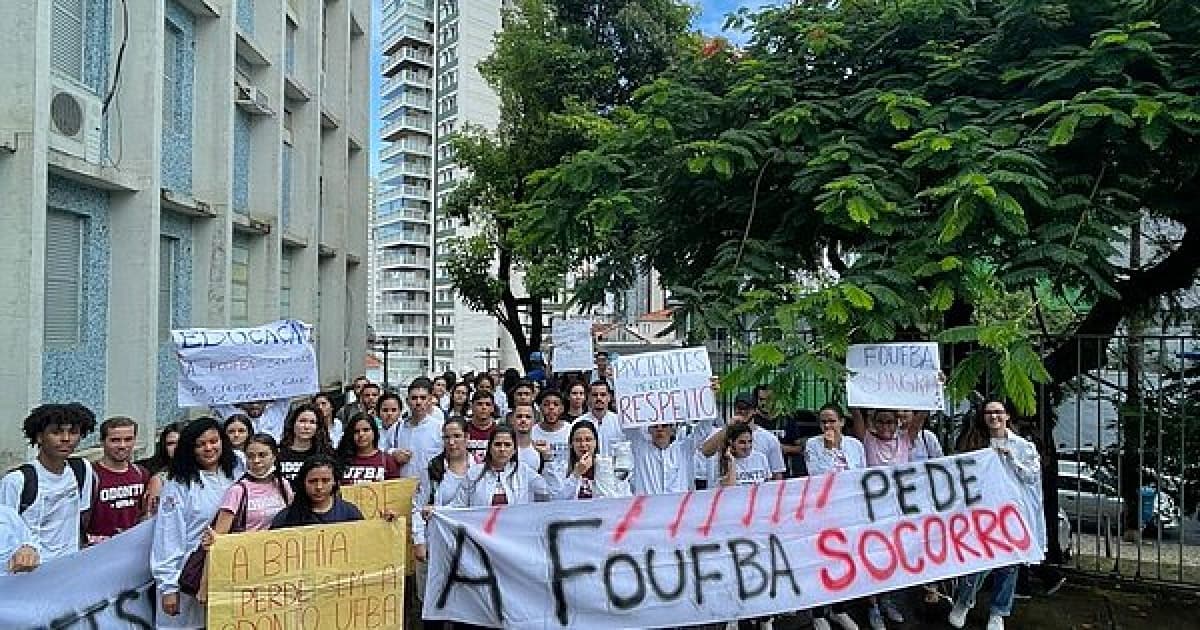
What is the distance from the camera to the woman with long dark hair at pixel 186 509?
466cm

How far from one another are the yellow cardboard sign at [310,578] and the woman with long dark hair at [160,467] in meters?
0.93

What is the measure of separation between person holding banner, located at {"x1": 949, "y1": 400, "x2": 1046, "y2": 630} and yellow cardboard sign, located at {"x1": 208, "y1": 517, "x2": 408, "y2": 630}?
402 centimetres

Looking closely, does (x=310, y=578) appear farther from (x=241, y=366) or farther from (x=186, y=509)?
(x=241, y=366)

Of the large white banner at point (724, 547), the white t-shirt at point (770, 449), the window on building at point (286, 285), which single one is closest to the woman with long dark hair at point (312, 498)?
the large white banner at point (724, 547)

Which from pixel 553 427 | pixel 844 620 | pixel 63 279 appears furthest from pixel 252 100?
pixel 844 620

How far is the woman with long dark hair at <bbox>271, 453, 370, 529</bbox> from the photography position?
476cm

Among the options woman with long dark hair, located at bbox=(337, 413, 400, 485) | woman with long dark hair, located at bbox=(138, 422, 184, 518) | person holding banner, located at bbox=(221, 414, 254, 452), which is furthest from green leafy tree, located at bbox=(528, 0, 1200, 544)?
woman with long dark hair, located at bbox=(138, 422, 184, 518)

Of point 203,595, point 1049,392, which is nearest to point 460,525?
point 203,595

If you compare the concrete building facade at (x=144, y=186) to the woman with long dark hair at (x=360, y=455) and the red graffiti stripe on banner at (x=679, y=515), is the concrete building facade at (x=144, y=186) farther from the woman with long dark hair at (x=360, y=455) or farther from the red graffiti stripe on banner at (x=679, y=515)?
the red graffiti stripe on banner at (x=679, y=515)

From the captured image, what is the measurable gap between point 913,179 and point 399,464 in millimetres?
4519

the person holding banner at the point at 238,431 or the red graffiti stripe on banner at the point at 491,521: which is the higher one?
the person holding banner at the point at 238,431

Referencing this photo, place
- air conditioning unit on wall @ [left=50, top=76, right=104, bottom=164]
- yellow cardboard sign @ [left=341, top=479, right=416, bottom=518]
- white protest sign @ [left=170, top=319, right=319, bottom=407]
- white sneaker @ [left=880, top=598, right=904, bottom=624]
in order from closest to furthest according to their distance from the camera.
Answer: yellow cardboard sign @ [left=341, top=479, right=416, bottom=518]
white sneaker @ [left=880, top=598, right=904, bottom=624]
white protest sign @ [left=170, top=319, right=319, bottom=407]
air conditioning unit on wall @ [left=50, top=76, right=104, bottom=164]

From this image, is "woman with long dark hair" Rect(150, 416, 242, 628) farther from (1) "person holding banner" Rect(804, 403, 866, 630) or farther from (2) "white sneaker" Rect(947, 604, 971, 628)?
(2) "white sneaker" Rect(947, 604, 971, 628)

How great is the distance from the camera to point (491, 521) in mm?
5312
